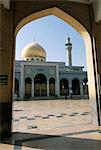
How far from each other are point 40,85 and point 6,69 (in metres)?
22.2

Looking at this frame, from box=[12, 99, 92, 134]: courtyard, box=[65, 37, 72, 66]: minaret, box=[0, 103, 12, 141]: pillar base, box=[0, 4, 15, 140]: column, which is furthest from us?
box=[65, 37, 72, 66]: minaret

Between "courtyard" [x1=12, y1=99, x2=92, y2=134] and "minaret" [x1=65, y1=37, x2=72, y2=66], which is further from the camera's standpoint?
"minaret" [x1=65, y1=37, x2=72, y2=66]

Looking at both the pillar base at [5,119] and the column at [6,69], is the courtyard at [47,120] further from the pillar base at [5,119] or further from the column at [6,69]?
the column at [6,69]

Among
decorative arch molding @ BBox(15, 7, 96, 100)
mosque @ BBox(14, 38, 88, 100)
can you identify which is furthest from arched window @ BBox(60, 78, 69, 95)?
decorative arch molding @ BBox(15, 7, 96, 100)

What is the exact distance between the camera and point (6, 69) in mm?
4539

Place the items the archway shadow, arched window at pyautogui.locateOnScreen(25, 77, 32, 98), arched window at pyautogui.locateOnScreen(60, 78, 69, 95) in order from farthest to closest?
1. arched window at pyautogui.locateOnScreen(60, 78, 69, 95)
2. arched window at pyautogui.locateOnScreen(25, 77, 32, 98)
3. the archway shadow

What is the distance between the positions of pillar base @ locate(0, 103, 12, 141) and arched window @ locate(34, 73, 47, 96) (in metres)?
21.5

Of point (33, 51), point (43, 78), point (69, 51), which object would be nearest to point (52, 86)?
point (43, 78)

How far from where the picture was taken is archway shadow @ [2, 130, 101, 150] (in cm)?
322

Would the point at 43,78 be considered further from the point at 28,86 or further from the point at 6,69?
the point at 6,69

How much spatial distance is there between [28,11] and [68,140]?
3675mm

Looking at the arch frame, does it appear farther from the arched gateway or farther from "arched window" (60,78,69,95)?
"arched window" (60,78,69,95)

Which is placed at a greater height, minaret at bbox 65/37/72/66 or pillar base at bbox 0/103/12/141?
minaret at bbox 65/37/72/66

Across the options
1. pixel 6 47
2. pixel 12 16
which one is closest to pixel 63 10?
pixel 12 16
